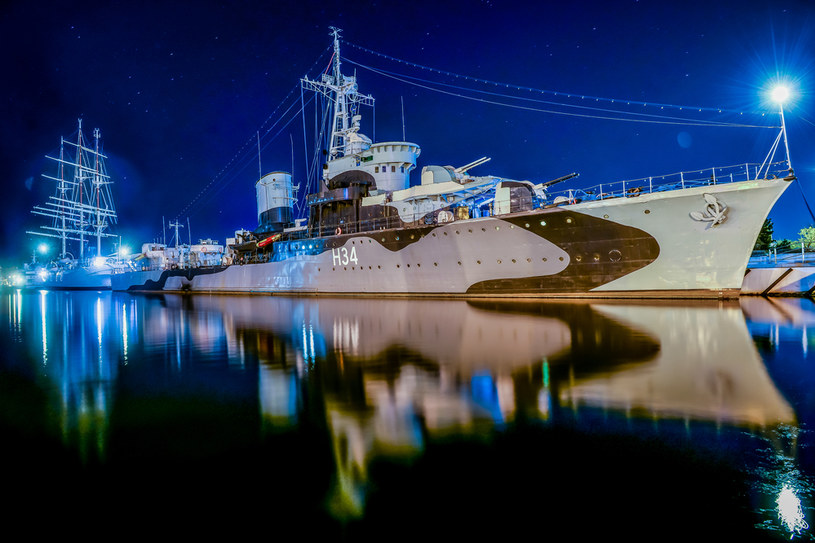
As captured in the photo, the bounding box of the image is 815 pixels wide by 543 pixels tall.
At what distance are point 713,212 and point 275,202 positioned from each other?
23210 millimetres

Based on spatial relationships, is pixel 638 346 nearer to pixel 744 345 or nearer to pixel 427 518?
pixel 744 345

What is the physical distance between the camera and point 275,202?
89.2 ft

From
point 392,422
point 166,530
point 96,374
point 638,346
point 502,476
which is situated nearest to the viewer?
point 166,530

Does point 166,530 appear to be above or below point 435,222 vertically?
below

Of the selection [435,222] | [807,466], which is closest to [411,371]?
[807,466]

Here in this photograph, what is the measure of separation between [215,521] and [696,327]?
864cm

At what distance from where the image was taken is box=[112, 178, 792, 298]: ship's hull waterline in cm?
1239

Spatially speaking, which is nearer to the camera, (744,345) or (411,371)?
(411,371)

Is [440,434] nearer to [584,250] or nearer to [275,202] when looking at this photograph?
[584,250]

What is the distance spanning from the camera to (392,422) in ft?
10.5

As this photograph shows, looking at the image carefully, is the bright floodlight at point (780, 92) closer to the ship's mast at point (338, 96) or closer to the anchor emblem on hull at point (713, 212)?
the anchor emblem on hull at point (713, 212)

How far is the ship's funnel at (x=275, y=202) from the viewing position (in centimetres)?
2697

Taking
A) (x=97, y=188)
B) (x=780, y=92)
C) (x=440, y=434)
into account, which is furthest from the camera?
(x=97, y=188)

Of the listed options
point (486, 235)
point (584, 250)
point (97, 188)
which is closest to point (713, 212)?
point (584, 250)
